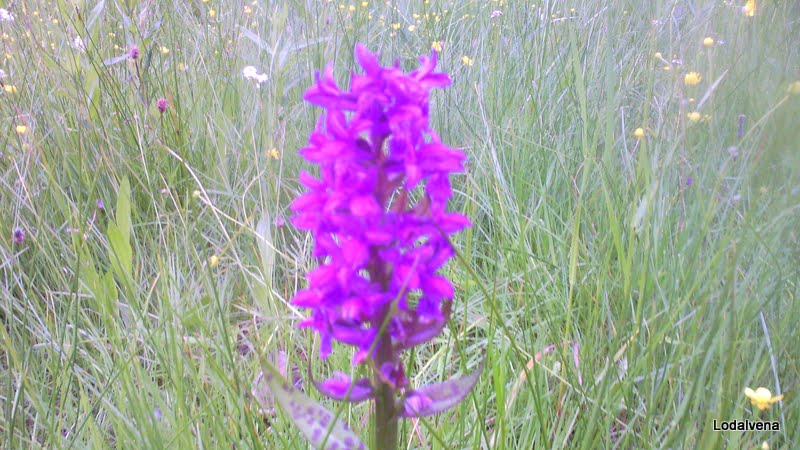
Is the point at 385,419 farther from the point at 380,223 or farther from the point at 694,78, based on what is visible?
the point at 694,78

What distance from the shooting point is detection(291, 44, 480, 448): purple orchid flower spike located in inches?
31.1

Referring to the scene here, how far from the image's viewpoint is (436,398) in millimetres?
890

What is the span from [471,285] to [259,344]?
27.3 inches

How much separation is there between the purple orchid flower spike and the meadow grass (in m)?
0.07

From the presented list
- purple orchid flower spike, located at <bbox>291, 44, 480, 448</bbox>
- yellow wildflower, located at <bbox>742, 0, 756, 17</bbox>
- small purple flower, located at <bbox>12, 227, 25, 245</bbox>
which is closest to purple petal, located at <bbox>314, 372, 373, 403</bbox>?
purple orchid flower spike, located at <bbox>291, 44, 480, 448</bbox>

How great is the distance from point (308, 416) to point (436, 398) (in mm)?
176

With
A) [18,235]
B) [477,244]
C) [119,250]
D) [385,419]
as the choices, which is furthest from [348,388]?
[18,235]

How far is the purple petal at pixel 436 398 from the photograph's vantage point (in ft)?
2.84

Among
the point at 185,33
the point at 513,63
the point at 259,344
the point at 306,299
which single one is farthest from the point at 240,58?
the point at 306,299

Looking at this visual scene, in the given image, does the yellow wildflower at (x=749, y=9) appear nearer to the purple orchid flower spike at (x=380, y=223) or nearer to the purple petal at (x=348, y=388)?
the purple orchid flower spike at (x=380, y=223)

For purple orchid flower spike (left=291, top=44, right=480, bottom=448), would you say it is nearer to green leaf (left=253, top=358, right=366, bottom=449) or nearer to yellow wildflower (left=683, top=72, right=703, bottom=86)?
green leaf (left=253, top=358, right=366, bottom=449)

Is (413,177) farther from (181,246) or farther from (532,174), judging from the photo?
(532,174)

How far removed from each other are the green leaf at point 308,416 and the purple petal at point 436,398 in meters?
0.09

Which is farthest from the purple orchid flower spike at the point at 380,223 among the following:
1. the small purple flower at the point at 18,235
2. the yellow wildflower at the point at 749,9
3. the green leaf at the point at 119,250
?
the yellow wildflower at the point at 749,9
